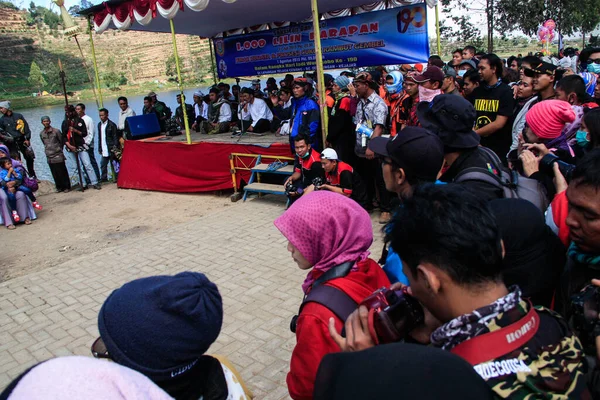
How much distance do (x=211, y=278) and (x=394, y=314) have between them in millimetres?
3969

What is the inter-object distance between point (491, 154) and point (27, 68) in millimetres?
46745

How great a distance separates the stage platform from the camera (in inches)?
322

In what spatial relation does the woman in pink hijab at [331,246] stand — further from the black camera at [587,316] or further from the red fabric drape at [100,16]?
the red fabric drape at [100,16]

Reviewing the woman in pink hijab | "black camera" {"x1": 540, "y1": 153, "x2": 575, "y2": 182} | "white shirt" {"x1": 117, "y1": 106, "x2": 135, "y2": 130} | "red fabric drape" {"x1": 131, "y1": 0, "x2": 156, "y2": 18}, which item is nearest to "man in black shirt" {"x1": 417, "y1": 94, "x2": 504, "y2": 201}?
"black camera" {"x1": 540, "y1": 153, "x2": 575, "y2": 182}

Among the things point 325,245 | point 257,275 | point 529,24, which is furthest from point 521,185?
point 529,24

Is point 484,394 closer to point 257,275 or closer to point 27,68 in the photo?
point 257,275

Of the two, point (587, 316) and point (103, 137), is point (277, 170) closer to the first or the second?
point (103, 137)

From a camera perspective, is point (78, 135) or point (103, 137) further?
point (103, 137)

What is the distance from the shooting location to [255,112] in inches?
383

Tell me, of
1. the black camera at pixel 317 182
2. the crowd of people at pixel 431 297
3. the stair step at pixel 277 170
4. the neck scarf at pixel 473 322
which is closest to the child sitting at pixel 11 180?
the stair step at pixel 277 170

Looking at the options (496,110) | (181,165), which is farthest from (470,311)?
(181,165)

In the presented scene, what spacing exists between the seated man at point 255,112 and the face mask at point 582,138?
24.7 ft

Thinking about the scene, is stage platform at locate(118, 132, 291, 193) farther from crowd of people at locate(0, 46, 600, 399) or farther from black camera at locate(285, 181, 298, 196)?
crowd of people at locate(0, 46, 600, 399)

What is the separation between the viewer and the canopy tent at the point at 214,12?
8031 millimetres
